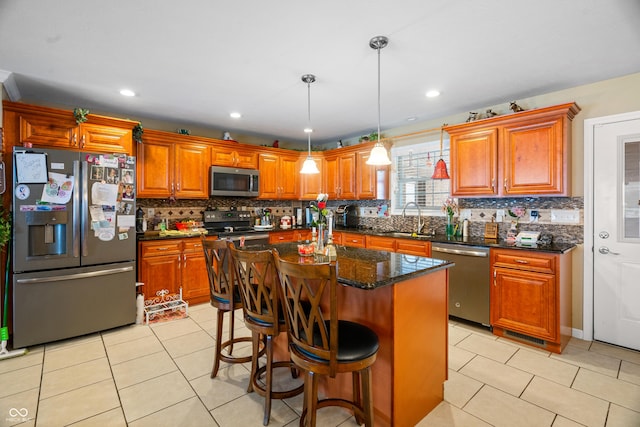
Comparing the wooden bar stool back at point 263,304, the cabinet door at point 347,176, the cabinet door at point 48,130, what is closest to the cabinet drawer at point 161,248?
the cabinet door at point 48,130

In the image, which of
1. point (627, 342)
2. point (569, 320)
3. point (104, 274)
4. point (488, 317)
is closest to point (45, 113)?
point (104, 274)

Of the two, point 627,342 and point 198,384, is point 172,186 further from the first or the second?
point 627,342

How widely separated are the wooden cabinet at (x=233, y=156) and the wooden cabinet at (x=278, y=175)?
0.14 m

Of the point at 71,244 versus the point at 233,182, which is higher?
the point at 233,182

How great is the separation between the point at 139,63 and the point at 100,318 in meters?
2.51

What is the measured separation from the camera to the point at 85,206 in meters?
3.04

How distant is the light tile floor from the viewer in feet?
6.33

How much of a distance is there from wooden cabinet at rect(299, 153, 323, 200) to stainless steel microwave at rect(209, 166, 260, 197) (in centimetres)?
86

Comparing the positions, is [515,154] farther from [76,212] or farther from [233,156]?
[76,212]

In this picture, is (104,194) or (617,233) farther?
(104,194)

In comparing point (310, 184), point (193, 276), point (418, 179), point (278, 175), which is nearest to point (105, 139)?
point (193, 276)

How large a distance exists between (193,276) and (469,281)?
10.9 ft

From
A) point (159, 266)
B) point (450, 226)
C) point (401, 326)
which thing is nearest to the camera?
point (401, 326)

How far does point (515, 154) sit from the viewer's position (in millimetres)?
3227
